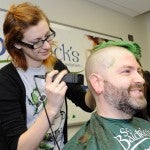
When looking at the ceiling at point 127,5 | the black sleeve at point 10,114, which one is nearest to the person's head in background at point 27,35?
the black sleeve at point 10,114

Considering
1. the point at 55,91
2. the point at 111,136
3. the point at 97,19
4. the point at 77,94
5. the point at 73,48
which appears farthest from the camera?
the point at 97,19

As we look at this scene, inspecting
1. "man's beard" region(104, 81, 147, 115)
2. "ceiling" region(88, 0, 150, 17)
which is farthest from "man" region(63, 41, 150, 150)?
"ceiling" region(88, 0, 150, 17)

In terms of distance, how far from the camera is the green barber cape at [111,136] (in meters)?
1.02

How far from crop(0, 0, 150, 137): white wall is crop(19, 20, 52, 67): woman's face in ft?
3.47

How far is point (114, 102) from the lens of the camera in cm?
111

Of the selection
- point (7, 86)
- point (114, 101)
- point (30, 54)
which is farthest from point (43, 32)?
point (114, 101)

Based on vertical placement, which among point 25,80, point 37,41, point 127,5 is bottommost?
point 25,80

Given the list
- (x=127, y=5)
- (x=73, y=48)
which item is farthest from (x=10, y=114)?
(x=127, y=5)

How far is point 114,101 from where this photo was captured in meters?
1.11

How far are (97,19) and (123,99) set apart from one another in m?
2.14

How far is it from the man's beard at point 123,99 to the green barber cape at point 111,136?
0.07 meters

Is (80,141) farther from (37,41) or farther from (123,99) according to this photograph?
(37,41)

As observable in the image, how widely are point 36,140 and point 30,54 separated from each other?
16.5 inches

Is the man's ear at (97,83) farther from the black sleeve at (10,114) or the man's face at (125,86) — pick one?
the black sleeve at (10,114)
